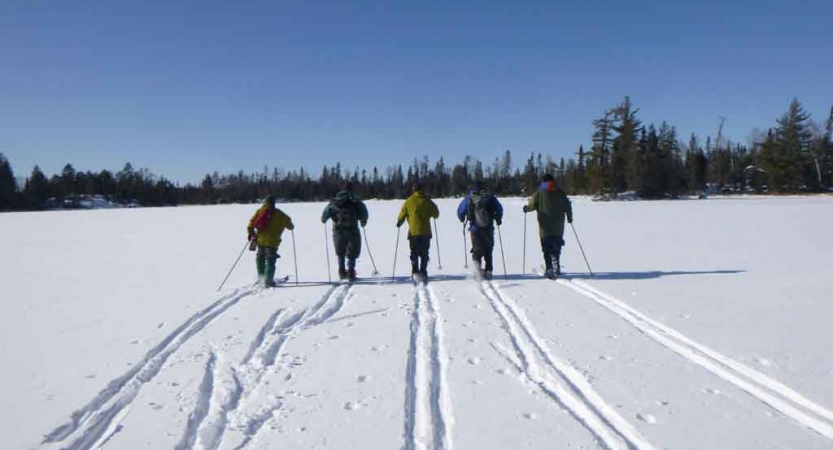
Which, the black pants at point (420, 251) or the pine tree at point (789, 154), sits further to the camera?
the pine tree at point (789, 154)

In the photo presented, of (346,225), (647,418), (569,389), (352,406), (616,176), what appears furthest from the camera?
(616,176)

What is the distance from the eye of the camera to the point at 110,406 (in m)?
3.88

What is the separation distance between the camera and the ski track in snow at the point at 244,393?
134 inches

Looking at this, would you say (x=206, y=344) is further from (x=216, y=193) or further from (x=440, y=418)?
(x=216, y=193)

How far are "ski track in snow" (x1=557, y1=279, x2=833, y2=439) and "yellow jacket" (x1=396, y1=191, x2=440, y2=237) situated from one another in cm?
409

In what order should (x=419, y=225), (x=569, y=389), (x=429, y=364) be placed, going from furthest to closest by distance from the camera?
(x=419, y=225), (x=429, y=364), (x=569, y=389)

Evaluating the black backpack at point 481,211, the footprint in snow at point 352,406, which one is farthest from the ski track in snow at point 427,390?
the black backpack at point 481,211

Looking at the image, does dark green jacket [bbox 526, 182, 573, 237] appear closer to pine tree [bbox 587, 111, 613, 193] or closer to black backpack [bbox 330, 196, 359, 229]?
black backpack [bbox 330, 196, 359, 229]

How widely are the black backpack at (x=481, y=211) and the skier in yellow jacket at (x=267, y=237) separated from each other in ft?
12.3

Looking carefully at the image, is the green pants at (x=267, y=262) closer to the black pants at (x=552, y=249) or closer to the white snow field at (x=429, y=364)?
the white snow field at (x=429, y=364)

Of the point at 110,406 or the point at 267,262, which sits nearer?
the point at 110,406

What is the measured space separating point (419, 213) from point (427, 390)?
218 inches

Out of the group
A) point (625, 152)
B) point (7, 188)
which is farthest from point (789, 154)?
point (7, 188)

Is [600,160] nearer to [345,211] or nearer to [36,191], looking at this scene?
[345,211]
